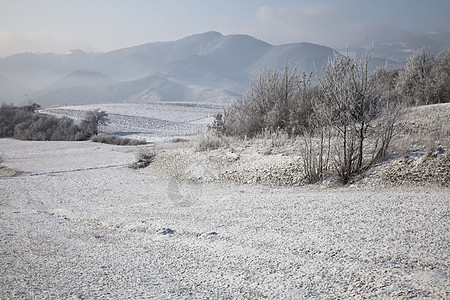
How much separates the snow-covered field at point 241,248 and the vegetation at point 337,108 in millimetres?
1347

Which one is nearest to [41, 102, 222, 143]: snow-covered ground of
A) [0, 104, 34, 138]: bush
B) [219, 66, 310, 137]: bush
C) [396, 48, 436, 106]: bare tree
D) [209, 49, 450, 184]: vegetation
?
[0, 104, 34, 138]: bush

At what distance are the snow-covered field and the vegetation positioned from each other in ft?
4.42

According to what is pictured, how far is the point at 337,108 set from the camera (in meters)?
8.38

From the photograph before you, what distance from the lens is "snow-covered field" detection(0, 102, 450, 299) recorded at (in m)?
3.26

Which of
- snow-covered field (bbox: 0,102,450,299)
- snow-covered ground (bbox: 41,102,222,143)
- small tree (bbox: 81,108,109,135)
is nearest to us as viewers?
snow-covered field (bbox: 0,102,450,299)

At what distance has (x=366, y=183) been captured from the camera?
7406 millimetres

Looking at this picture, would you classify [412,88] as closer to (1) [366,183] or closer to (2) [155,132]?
(1) [366,183]

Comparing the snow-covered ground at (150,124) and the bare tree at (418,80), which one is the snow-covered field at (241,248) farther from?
the snow-covered ground at (150,124)

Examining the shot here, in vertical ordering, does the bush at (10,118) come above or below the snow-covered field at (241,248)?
above

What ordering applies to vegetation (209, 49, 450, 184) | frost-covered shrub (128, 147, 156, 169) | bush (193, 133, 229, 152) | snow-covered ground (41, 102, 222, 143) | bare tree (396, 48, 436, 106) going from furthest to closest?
snow-covered ground (41, 102, 222, 143), bare tree (396, 48, 436, 106), frost-covered shrub (128, 147, 156, 169), bush (193, 133, 229, 152), vegetation (209, 49, 450, 184)

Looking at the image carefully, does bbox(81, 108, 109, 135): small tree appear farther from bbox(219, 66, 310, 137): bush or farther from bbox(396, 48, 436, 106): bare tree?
bbox(396, 48, 436, 106): bare tree

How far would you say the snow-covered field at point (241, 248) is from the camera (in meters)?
3.26

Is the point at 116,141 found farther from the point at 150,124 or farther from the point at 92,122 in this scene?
the point at 150,124

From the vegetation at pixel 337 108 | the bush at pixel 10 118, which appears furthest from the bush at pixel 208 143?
the bush at pixel 10 118
